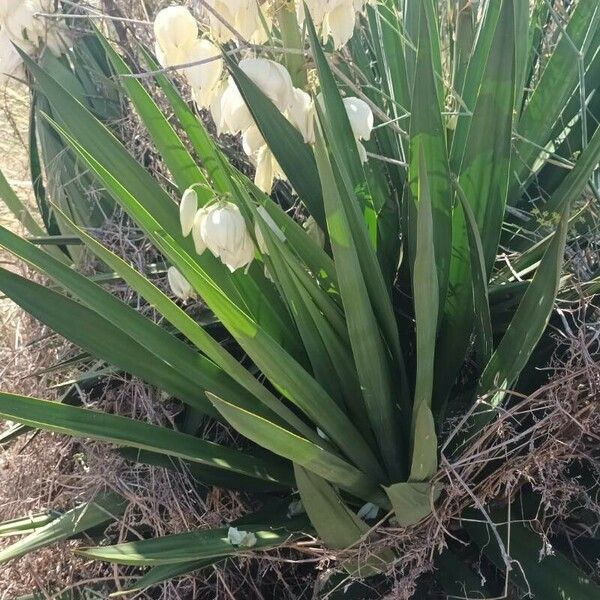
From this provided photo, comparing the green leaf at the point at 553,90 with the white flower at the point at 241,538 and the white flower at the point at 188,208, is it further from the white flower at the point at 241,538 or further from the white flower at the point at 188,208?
Answer: the white flower at the point at 241,538

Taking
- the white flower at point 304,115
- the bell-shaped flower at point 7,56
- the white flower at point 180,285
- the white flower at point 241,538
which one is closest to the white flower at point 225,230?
the white flower at point 304,115

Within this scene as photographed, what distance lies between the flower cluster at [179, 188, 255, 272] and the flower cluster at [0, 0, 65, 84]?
298mm

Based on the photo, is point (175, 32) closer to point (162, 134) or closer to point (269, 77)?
point (269, 77)

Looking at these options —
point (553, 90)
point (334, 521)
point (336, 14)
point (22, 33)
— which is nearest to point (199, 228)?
point (336, 14)

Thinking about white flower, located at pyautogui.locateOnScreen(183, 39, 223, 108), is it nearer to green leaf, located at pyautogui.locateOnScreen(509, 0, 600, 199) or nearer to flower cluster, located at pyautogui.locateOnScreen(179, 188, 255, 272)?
flower cluster, located at pyautogui.locateOnScreen(179, 188, 255, 272)

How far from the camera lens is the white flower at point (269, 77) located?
72cm

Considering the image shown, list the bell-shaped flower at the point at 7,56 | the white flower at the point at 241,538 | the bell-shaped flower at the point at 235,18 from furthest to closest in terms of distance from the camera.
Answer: the bell-shaped flower at the point at 7,56
the white flower at the point at 241,538
the bell-shaped flower at the point at 235,18

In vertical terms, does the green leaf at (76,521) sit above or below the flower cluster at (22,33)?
below

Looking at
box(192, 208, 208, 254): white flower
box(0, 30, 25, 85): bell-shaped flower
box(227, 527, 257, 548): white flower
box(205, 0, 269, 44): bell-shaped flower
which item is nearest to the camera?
box(205, 0, 269, 44): bell-shaped flower

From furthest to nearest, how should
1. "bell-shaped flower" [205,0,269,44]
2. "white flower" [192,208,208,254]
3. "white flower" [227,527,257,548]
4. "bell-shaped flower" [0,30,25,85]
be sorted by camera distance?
"bell-shaped flower" [0,30,25,85]
"white flower" [227,527,257,548]
"white flower" [192,208,208,254]
"bell-shaped flower" [205,0,269,44]

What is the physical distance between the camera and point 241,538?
88 centimetres

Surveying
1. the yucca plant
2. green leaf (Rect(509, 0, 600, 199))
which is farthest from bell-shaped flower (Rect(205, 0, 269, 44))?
green leaf (Rect(509, 0, 600, 199))

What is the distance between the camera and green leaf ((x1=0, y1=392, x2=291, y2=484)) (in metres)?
0.83

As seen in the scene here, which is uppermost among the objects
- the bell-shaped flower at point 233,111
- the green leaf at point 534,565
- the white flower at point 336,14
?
the white flower at point 336,14
